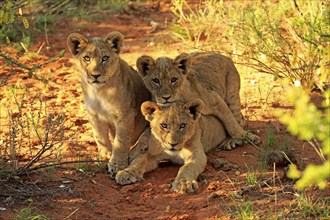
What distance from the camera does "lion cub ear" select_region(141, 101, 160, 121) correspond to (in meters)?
6.32

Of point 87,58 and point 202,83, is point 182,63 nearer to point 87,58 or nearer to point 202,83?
point 202,83

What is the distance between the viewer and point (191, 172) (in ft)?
20.2

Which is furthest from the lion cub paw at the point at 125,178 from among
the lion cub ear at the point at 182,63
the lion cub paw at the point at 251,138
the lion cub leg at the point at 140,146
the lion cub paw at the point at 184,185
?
the lion cub paw at the point at 251,138

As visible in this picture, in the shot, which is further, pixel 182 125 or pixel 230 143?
pixel 230 143

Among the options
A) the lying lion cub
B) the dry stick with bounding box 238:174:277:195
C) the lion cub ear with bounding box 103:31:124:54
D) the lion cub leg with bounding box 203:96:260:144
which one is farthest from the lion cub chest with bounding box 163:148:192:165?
the lion cub ear with bounding box 103:31:124:54

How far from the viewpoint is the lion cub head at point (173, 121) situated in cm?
620

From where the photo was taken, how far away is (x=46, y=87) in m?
9.28

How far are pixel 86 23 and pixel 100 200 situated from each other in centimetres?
710

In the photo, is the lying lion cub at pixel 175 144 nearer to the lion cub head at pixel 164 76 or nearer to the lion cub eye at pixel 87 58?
the lion cub head at pixel 164 76

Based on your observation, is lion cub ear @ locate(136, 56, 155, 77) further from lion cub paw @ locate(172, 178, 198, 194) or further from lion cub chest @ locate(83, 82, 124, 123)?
lion cub paw @ locate(172, 178, 198, 194)

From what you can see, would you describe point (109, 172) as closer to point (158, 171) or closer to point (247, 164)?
point (158, 171)

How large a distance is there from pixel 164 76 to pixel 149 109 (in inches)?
16.0

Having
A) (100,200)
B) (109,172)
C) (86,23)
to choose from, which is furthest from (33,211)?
(86,23)

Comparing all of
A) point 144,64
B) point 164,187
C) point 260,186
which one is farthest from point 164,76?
point 260,186
